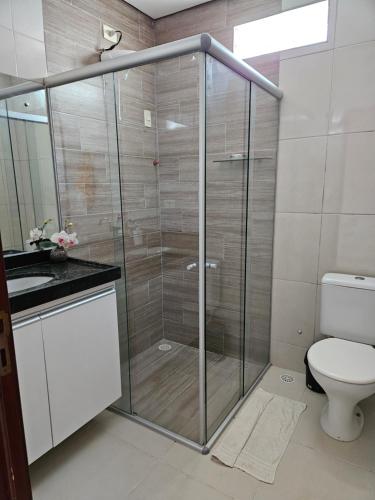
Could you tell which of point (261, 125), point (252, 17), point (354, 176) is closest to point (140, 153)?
point (261, 125)

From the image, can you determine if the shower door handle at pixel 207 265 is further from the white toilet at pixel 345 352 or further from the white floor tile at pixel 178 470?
the white floor tile at pixel 178 470

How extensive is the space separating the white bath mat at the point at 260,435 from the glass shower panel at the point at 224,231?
108 millimetres

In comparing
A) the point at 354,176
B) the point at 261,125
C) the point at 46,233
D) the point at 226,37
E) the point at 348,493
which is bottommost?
the point at 348,493

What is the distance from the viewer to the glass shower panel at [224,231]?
66.4 inches

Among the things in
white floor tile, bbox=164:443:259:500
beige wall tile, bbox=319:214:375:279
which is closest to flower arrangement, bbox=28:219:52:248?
white floor tile, bbox=164:443:259:500

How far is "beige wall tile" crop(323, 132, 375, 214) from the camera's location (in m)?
2.03

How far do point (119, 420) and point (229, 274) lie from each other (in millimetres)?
1133

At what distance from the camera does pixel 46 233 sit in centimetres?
204

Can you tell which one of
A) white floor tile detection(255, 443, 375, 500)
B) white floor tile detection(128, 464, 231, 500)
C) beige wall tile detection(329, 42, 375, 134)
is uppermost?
beige wall tile detection(329, 42, 375, 134)

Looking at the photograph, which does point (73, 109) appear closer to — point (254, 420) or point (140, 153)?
point (140, 153)

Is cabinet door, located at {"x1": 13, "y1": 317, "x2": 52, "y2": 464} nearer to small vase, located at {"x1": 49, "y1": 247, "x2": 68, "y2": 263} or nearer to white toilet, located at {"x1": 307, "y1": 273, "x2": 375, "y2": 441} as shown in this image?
small vase, located at {"x1": 49, "y1": 247, "x2": 68, "y2": 263}

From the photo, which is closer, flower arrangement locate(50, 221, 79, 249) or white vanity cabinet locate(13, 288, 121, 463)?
white vanity cabinet locate(13, 288, 121, 463)

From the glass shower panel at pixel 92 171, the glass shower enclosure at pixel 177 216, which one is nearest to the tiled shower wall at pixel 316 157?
the glass shower enclosure at pixel 177 216

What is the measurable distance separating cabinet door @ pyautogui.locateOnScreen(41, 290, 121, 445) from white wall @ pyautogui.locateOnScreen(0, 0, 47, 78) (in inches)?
51.3
